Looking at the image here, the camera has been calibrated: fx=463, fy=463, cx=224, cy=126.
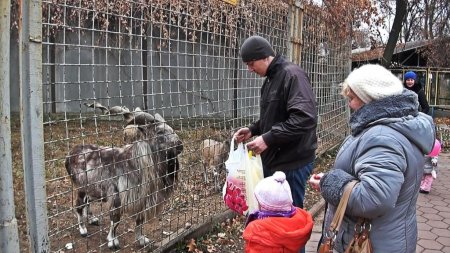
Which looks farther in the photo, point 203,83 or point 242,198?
point 203,83

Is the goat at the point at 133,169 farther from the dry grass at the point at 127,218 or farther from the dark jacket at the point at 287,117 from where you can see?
the dark jacket at the point at 287,117

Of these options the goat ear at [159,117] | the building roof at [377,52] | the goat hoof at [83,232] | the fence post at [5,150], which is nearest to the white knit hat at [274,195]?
the fence post at [5,150]

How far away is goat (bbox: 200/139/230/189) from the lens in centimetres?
504

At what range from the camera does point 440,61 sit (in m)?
21.7

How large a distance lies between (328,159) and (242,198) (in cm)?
522

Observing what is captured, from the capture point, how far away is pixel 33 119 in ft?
8.29

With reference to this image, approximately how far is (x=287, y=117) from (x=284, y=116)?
1.1 inches

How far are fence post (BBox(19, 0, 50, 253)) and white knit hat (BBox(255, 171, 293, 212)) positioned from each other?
1.24m

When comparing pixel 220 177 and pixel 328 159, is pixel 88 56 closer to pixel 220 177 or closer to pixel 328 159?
pixel 220 177

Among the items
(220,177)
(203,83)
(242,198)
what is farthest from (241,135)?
(220,177)

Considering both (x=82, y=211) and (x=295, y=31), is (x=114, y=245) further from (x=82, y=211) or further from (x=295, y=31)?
(x=295, y=31)

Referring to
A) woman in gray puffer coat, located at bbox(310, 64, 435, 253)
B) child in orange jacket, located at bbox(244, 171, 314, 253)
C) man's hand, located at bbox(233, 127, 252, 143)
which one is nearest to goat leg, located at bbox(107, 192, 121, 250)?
man's hand, located at bbox(233, 127, 252, 143)

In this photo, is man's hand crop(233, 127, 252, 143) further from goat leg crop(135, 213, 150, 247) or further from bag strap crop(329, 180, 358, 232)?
bag strap crop(329, 180, 358, 232)

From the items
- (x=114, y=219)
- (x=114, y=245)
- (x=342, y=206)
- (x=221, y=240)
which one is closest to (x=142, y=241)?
(x=114, y=245)
